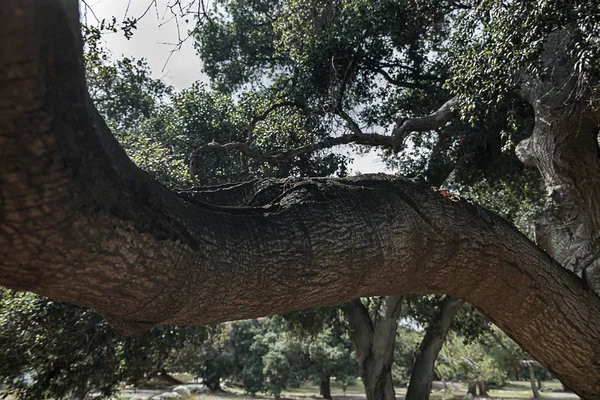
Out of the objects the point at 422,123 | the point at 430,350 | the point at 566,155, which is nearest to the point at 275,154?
the point at 422,123

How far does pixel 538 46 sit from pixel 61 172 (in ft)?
14.0

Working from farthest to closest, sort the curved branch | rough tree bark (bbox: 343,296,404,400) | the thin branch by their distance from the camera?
1. rough tree bark (bbox: 343,296,404,400)
2. the thin branch
3. the curved branch

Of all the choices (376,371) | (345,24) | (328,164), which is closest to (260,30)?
(345,24)

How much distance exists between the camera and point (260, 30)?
9453mm

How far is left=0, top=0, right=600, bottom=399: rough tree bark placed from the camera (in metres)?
1.47

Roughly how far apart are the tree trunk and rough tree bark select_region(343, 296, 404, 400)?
64cm

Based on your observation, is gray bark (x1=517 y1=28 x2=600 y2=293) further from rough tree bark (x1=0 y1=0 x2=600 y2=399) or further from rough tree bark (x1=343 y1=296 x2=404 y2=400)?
rough tree bark (x1=343 y1=296 x2=404 y2=400)

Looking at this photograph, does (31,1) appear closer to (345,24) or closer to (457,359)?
(345,24)

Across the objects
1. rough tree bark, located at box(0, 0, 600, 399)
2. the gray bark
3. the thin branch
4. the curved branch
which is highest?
the thin branch

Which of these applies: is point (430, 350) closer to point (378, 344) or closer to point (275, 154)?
point (378, 344)

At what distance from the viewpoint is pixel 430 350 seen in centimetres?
1001

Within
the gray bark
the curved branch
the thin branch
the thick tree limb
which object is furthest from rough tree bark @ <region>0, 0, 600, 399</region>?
the thin branch

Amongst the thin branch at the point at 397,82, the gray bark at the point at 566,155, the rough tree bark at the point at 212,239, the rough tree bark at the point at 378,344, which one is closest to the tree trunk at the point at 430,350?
the rough tree bark at the point at 378,344

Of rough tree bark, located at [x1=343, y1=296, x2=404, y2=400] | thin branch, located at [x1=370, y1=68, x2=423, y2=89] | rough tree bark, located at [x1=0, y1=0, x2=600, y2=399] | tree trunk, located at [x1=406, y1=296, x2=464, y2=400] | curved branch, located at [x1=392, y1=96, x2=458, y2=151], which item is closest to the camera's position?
rough tree bark, located at [x1=0, y1=0, x2=600, y2=399]
